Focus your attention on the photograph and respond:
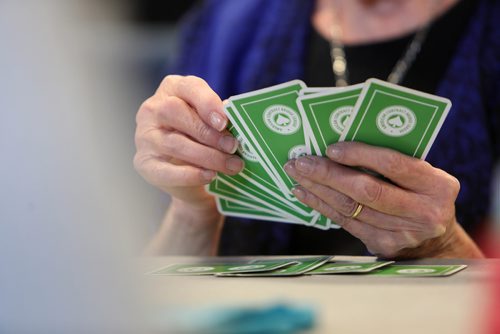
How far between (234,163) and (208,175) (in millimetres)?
61

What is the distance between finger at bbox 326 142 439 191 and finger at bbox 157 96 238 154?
0.16 metres

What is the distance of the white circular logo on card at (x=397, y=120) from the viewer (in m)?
0.94

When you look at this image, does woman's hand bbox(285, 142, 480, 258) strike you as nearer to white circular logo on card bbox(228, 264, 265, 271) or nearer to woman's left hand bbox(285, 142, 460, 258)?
woman's left hand bbox(285, 142, 460, 258)

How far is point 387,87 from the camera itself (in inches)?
36.1

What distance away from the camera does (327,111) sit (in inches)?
37.8

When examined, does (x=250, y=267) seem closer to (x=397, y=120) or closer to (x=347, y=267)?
(x=347, y=267)

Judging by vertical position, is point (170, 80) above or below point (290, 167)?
above

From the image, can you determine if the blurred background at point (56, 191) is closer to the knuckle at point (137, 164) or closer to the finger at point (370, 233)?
the knuckle at point (137, 164)

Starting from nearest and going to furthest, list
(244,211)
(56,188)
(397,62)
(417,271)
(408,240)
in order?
(56,188) → (417,271) → (408,240) → (244,211) → (397,62)

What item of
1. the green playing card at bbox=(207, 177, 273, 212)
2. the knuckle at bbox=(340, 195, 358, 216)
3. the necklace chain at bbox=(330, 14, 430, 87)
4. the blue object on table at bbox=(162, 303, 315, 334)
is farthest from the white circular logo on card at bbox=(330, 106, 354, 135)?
the necklace chain at bbox=(330, 14, 430, 87)

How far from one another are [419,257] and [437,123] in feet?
0.79

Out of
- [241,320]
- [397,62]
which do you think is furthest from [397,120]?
[397,62]

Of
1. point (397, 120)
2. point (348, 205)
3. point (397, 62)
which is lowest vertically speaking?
point (348, 205)

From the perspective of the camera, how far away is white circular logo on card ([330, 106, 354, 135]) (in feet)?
3.11
